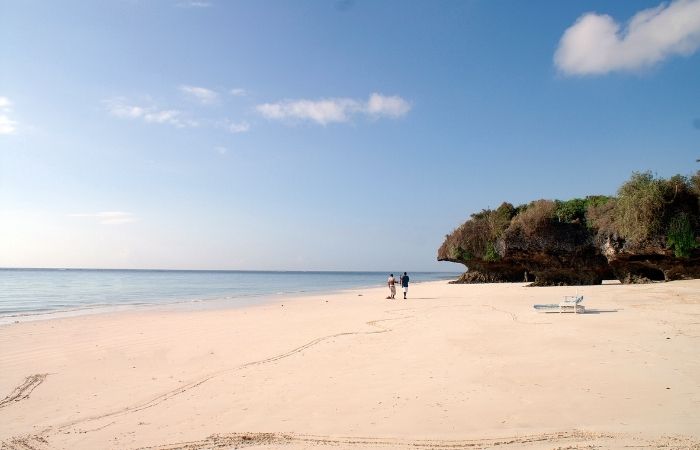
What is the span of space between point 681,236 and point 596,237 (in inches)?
199

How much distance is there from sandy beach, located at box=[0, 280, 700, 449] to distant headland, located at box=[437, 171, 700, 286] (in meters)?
8.51

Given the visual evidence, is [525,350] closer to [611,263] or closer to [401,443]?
[401,443]

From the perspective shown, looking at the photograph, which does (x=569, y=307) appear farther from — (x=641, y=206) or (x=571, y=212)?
(x=571, y=212)

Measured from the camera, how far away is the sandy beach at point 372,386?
17.6 ft

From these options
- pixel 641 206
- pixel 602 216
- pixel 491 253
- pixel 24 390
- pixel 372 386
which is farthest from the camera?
pixel 491 253

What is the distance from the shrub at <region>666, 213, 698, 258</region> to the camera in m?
19.5

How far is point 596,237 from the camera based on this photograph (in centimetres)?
2461

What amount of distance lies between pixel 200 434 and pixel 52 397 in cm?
372

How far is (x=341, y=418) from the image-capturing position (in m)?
5.93

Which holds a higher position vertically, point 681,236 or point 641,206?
point 641,206

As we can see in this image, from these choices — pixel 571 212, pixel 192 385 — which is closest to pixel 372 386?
pixel 192 385

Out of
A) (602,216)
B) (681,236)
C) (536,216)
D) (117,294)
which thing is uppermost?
(536,216)

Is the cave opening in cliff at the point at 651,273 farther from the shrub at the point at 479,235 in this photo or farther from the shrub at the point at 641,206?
the shrub at the point at 479,235

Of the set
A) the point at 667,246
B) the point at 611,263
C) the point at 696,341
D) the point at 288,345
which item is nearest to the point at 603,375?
the point at 696,341
